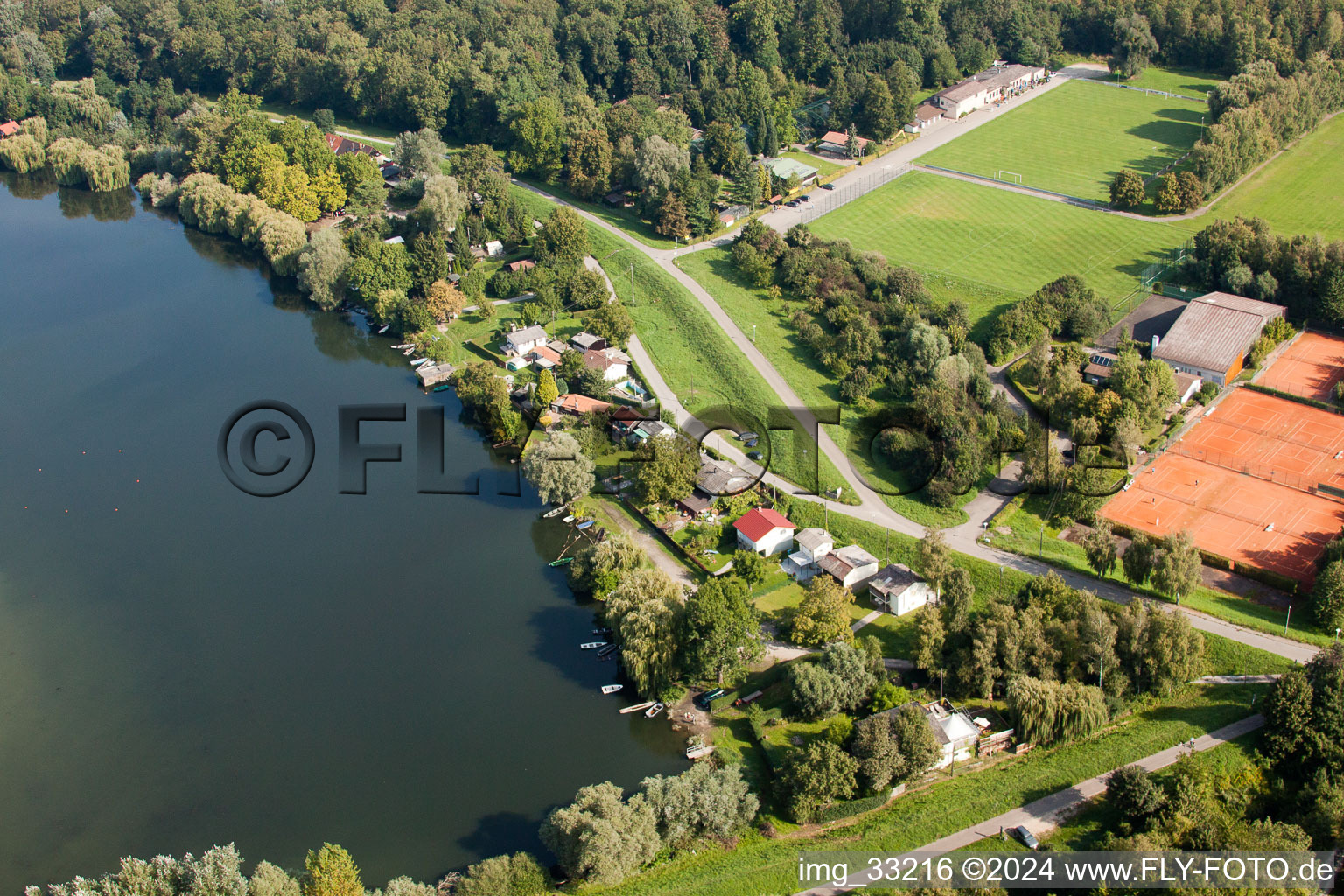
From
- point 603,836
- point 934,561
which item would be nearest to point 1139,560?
point 934,561

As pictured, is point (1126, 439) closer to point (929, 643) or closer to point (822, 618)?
point (929, 643)

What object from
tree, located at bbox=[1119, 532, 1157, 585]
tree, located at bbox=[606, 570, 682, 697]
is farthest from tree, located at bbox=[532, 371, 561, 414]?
tree, located at bbox=[1119, 532, 1157, 585]

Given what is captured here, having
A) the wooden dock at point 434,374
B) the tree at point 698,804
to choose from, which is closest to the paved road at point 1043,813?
the tree at point 698,804

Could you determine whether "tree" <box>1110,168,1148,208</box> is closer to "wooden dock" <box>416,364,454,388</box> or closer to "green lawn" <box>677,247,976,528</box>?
"green lawn" <box>677,247,976,528</box>

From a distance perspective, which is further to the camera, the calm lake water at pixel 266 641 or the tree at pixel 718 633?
the tree at pixel 718 633

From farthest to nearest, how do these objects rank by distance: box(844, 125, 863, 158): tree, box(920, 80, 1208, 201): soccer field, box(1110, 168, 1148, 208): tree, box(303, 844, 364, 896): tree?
box(844, 125, 863, 158): tree < box(920, 80, 1208, 201): soccer field < box(1110, 168, 1148, 208): tree < box(303, 844, 364, 896): tree

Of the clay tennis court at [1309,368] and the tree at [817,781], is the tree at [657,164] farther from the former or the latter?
the tree at [817,781]

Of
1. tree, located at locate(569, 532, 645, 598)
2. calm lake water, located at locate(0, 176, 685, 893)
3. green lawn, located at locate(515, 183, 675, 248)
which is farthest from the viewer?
green lawn, located at locate(515, 183, 675, 248)
